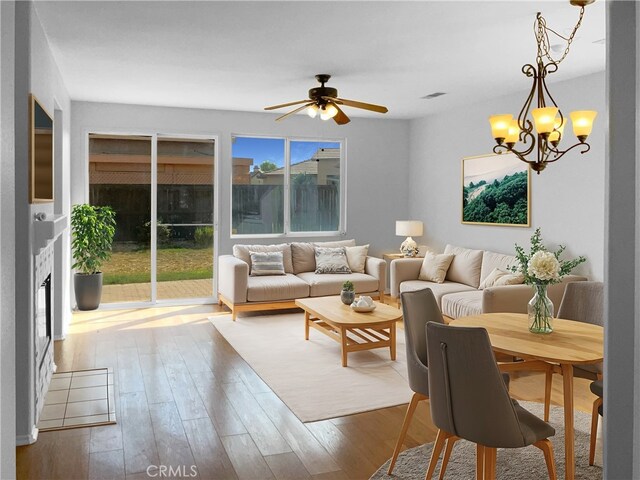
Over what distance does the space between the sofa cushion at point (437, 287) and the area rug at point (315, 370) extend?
1.96 feet

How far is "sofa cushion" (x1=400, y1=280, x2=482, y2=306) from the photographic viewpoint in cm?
598

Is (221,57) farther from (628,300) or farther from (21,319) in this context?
(628,300)

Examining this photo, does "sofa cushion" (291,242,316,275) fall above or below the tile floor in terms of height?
above

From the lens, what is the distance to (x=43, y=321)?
4043 mm

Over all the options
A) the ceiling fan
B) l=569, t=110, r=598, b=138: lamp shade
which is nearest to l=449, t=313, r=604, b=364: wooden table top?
l=569, t=110, r=598, b=138: lamp shade

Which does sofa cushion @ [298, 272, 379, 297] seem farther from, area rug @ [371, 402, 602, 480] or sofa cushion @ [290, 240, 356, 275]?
area rug @ [371, 402, 602, 480]

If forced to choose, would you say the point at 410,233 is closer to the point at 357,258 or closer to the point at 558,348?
the point at 357,258

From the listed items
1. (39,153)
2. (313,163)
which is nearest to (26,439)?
(39,153)

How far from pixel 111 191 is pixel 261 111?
7.33ft

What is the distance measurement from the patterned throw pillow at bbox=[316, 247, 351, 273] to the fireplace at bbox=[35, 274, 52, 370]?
3463 mm

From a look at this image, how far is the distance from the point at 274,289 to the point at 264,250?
2.82ft

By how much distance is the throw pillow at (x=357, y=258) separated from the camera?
7320mm

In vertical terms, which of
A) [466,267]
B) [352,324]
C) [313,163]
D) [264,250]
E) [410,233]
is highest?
[313,163]

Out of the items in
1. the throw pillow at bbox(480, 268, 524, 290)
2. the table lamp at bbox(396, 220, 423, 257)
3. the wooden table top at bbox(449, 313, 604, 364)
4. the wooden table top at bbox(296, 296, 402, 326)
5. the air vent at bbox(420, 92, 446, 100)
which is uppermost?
the air vent at bbox(420, 92, 446, 100)
